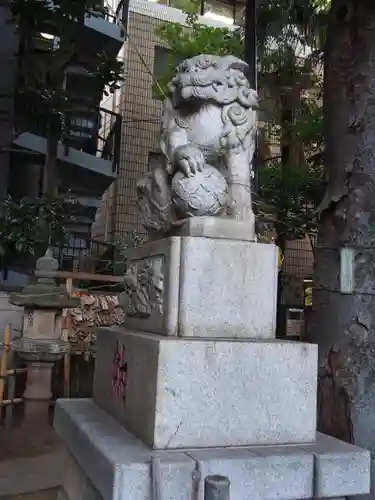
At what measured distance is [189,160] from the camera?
296 centimetres

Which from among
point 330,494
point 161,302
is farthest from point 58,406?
point 330,494

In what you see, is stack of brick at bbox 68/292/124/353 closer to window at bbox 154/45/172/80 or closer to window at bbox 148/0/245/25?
window at bbox 154/45/172/80

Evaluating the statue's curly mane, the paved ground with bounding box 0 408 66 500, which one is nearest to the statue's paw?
the statue's curly mane

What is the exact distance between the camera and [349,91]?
17.2ft

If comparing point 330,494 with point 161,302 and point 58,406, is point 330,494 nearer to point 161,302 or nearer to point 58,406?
point 161,302

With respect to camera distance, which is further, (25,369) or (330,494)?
(25,369)

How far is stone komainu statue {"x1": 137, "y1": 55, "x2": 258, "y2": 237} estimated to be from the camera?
306cm

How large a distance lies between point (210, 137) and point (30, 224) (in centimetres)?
757

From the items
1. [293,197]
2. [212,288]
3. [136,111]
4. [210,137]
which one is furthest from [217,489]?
[136,111]

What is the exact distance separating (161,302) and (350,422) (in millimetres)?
2645

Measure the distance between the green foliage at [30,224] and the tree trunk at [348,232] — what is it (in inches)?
244

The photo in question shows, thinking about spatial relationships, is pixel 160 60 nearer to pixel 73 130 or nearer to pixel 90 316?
pixel 73 130

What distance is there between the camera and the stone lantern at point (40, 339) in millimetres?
7883

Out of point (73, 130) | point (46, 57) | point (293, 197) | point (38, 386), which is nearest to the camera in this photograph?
point (38, 386)
